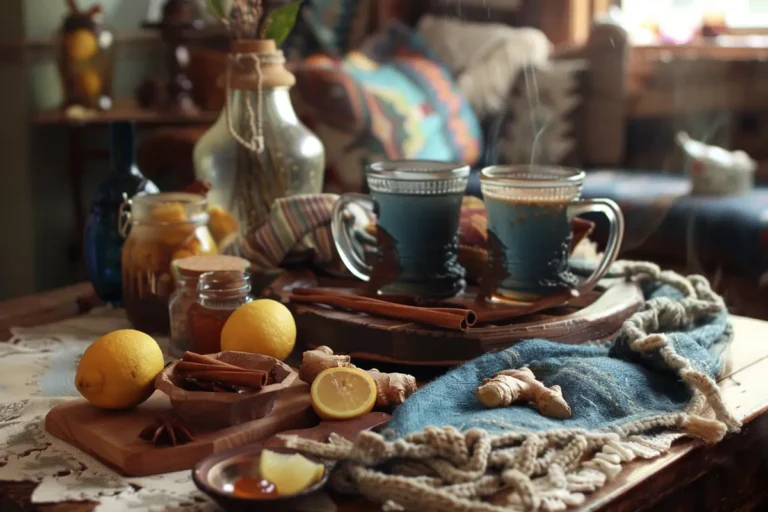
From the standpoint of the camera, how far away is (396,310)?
1144 millimetres

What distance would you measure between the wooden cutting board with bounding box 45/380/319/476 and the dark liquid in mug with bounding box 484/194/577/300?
0.34 metres

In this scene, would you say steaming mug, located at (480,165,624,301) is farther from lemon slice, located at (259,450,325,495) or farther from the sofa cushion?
the sofa cushion

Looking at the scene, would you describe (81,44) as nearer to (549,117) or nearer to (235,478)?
(549,117)

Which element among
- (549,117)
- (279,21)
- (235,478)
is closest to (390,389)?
(235,478)

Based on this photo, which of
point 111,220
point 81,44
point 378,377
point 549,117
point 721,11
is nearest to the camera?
point 378,377

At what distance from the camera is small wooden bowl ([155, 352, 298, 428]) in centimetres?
92

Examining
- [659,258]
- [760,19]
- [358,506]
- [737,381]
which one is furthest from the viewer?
[760,19]

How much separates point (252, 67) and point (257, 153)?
0.14 meters

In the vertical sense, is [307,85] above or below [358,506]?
above

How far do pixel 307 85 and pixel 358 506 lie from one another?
219cm

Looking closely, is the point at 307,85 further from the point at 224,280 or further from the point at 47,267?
the point at 224,280

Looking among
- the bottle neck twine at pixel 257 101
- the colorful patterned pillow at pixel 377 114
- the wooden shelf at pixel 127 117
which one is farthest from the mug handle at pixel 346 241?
the wooden shelf at pixel 127 117

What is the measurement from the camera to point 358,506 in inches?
32.1

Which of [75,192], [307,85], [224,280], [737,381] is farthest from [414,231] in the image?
[75,192]
